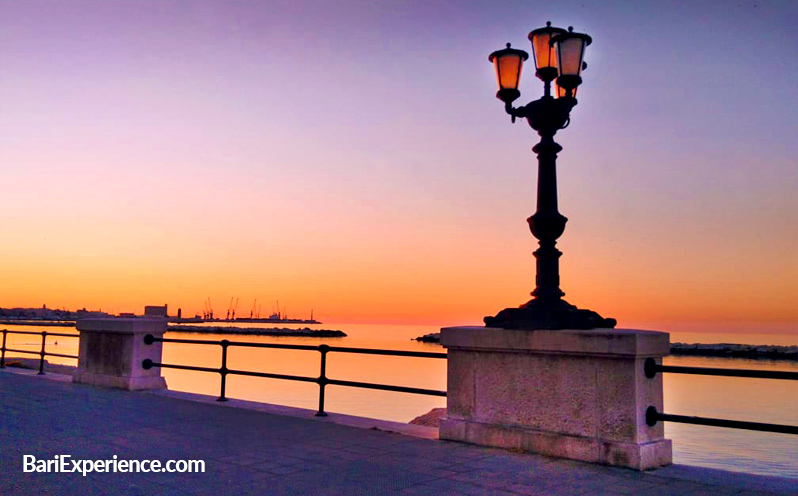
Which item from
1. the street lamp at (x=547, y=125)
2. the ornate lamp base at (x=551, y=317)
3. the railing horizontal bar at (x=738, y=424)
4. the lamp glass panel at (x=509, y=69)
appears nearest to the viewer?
the railing horizontal bar at (x=738, y=424)

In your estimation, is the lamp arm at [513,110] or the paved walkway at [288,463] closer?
the paved walkway at [288,463]

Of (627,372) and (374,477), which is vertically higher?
(627,372)

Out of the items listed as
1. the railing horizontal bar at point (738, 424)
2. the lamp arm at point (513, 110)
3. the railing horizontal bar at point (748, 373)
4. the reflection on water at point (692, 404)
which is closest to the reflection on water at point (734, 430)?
the reflection on water at point (692, 404)

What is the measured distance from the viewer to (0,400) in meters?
10.8

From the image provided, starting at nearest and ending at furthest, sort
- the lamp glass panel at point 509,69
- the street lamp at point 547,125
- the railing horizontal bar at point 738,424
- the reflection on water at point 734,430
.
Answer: the railing horizontal bar at point 738,424, the street lamp at point 547,125, the lamp glass panel at point 509,69, the reflection on water at point 734,430

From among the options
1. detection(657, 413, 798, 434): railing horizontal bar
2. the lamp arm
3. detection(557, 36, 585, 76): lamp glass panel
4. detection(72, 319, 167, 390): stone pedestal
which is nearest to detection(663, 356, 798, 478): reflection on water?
detection(72, 319, 167, 390): stone pedestal

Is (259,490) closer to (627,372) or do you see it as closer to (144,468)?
(144,468)

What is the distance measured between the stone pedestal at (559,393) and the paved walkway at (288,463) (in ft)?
0.76

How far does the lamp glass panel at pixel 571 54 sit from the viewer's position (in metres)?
7.76

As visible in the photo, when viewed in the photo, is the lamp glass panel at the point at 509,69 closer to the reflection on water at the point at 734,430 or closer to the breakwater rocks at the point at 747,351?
the reflection on water at the point at 734,430

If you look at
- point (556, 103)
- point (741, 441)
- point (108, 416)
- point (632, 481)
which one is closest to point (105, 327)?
point (108, 416)

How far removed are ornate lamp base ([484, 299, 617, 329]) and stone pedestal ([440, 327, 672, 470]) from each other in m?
0.19

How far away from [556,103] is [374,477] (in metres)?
4.89

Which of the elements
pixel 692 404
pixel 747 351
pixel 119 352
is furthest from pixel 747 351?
pixel 119 352
